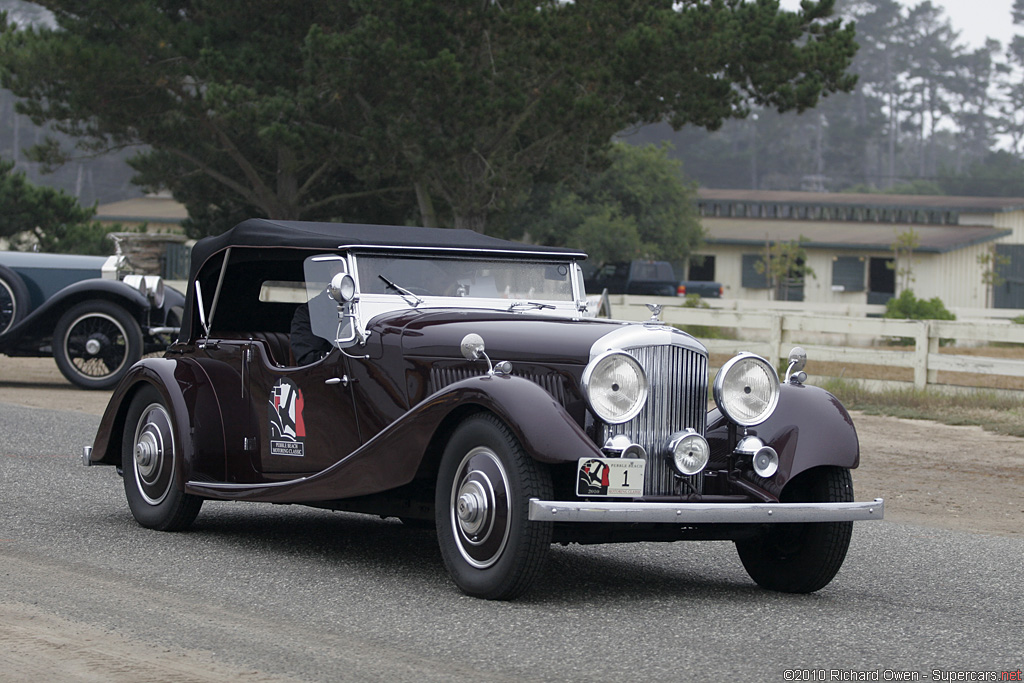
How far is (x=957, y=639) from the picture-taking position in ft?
15.7

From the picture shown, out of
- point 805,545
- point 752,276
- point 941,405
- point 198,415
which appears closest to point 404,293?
point 198,415

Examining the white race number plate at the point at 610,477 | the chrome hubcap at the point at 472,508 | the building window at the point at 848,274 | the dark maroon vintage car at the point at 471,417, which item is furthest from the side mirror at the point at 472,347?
the building window at the point at 848,274

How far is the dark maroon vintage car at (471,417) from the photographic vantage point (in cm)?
511

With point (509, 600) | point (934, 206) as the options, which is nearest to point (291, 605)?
point (509, 600)

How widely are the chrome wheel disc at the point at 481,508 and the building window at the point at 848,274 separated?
39540mm

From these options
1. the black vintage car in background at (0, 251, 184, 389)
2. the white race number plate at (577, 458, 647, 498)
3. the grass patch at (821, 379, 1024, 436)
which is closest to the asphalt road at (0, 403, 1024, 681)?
the white race number plate at (577, 458, 647, 498)

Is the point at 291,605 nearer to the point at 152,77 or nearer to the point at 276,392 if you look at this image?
the point at 276,392

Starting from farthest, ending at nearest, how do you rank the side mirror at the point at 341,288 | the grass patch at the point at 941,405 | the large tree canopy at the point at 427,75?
the large tree canopy at the point at 427,75 → the grass patch at the point at 941,405 → the side mirror at the point at 341,288

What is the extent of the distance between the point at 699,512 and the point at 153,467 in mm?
3310

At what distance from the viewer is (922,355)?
15102 millimetres

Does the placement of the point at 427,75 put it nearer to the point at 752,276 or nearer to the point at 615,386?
the point at 615,386

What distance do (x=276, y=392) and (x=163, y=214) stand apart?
51.9 meters

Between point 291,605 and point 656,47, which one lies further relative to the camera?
point 656,47

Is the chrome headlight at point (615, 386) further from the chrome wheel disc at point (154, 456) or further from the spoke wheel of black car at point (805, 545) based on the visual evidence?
the chrome wheel disc at point (154, 456)
